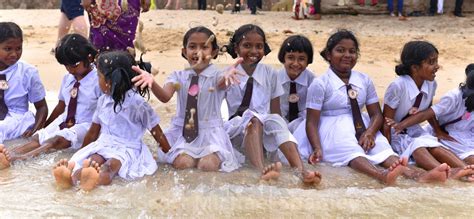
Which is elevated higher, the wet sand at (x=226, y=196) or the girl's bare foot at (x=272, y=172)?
Answer: the girl's bare foot at (x=272, y=172)

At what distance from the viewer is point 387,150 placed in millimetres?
3988

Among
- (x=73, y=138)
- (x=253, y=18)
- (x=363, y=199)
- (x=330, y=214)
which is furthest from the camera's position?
(x=253, y=18)

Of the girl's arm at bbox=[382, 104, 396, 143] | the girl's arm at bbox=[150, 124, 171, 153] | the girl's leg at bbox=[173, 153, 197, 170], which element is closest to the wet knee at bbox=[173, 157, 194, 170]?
the girl's leg at bbox=[173, 153, 197, 170]

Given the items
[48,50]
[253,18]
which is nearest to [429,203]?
[48,50]

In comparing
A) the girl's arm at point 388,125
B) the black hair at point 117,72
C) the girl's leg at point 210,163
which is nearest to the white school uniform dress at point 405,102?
the girl's arm at point 388,125

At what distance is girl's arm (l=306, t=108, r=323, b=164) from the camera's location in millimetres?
4059

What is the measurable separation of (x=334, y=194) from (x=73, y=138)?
6.25ft

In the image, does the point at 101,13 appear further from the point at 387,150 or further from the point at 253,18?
the point at 253,18

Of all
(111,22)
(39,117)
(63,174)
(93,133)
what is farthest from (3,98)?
(63,174)

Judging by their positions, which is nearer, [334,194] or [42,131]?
[334,194]

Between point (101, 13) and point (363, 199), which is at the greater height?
point (101, 13)

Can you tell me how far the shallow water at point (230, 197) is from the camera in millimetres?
3133

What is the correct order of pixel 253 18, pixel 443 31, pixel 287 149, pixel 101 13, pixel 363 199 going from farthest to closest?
pixel 253 18 < pixel 443 31 < pixel 101 13 < pixel 287 149 < pixel 363 199

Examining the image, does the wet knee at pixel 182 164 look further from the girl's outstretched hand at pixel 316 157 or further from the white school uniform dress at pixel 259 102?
the girl's outstretched hand at pixel 316 157
